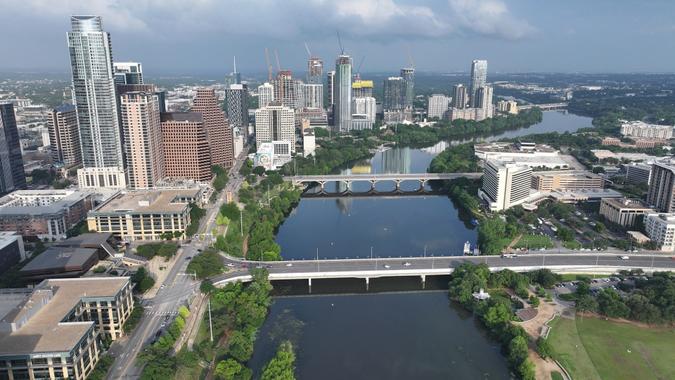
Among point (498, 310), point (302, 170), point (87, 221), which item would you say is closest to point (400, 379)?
point (498, 310)

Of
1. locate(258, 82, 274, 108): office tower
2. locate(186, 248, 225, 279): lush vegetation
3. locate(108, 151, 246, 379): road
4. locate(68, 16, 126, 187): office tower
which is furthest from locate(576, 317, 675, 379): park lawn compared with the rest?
locate(258, 82, 274, 108): office tower

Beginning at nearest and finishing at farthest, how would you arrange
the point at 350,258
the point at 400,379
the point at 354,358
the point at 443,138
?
the point at 400,379
the point at 354,358
the point at 350,258
the point at 443,138

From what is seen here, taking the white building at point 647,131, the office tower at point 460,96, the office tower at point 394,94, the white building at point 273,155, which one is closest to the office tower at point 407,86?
the office tower at point 394,94

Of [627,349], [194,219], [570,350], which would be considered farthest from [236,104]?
[627,349]

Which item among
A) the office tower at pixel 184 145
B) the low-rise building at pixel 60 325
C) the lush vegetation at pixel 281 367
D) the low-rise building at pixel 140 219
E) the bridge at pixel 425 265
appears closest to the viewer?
the low-rise building at pixel 60 325

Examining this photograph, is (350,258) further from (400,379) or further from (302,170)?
(302,170)

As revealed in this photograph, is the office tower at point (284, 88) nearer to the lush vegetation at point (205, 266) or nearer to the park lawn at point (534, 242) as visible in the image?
the park lawn at point (534, 242)
